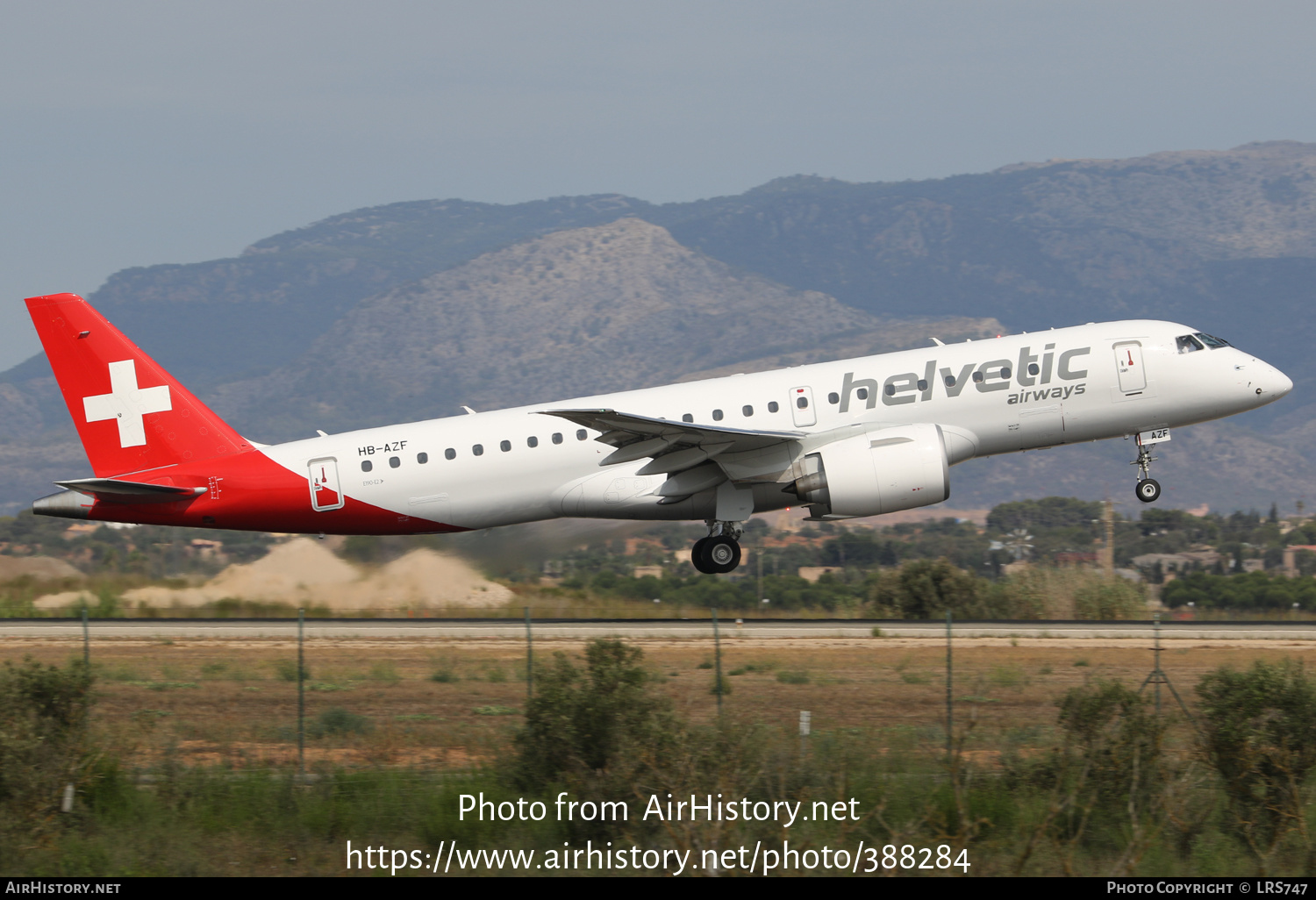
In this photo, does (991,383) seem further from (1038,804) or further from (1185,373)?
(1038,804)

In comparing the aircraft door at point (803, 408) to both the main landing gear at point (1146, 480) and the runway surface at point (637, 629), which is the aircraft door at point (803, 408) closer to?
the runway surface at point (637, 629)

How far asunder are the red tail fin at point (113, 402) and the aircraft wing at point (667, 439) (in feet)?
26.1

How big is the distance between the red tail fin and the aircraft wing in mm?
7946

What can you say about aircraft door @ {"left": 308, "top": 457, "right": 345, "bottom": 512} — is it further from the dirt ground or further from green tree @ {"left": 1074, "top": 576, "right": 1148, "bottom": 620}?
green tree @ {"left": 1074, "top": 576, "right": 1148, "bottom": 620}

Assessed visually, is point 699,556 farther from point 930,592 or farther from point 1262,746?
point 1262,746

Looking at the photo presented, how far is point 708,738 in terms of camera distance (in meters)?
14.3

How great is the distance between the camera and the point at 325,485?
28312 mm

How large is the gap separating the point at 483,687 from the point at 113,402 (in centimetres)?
1246

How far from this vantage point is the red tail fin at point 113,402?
28250mm

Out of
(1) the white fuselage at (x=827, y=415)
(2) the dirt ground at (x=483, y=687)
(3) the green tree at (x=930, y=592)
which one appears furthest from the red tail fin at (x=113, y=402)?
(3) the green tree at (x=930, y=592)

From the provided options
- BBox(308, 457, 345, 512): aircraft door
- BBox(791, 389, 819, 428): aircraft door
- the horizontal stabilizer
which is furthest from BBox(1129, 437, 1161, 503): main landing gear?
the horizontal stabilizer

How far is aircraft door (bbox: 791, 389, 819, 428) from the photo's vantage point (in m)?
27.5

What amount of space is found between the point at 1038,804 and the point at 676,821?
393cm
